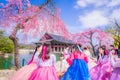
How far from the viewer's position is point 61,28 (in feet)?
57.8

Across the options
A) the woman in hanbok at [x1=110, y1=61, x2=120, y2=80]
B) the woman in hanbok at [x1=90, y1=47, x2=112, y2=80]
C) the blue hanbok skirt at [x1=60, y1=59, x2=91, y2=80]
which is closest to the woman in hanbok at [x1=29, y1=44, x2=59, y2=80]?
the blue hanbok skirt at [x1=60, y1=59, x2=91, y2=80]

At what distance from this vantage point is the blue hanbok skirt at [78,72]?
820 centimetres

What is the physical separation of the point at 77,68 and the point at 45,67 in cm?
158

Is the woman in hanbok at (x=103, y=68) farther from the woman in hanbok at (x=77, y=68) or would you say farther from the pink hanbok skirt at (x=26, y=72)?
the pink hanbok skirt at (x=26, y=72)

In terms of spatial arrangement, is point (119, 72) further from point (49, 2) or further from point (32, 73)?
point (49, 2)

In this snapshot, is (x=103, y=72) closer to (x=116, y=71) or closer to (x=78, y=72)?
(x=78, y=72)

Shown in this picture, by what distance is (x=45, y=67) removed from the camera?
715 centimetres

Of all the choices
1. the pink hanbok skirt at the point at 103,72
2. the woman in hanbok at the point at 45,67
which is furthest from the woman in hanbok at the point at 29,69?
the pink hanbok skirt at the point at 103,72

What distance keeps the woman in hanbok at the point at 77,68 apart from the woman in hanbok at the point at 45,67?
1194 millimetres

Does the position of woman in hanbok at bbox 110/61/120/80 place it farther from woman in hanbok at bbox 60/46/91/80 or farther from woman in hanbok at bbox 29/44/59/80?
woman in hanbok at bbox 29/44/59/80

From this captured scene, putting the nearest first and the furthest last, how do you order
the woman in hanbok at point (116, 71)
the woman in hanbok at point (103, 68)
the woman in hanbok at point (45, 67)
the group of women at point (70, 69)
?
the woman in hanbok at point (45, 67), the group of women at point (70, 69), the woman in hanbok at point (116, 71), the woman in hanbok at point (103, 68)

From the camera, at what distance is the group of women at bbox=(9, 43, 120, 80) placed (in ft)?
23.1

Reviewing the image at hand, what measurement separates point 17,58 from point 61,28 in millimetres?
3908

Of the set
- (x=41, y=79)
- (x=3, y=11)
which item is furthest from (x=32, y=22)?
(x=41, y=79)
